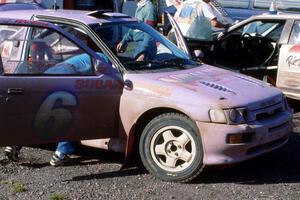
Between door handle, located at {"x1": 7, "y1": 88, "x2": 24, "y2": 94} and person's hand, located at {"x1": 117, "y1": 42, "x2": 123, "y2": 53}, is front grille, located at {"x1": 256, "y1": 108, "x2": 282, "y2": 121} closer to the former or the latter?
person's hand, located at {"x1": 117, "y1": 42, "x2": 123, "y2": 53}

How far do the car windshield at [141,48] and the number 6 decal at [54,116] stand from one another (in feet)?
2.40

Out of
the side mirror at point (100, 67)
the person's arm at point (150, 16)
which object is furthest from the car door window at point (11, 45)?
the person's arm at point (150, 16)

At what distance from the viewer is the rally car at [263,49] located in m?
8.34

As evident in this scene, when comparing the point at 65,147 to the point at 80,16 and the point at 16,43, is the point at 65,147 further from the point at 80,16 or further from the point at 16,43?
the point at 80,16

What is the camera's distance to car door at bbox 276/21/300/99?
8.27 m

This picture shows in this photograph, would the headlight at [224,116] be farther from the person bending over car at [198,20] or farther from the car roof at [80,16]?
the person bending over car at [198,20]

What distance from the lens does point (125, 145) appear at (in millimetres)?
5734

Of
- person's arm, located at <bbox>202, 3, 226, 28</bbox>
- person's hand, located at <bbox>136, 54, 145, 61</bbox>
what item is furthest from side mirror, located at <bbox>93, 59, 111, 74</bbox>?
person's arm, located at <bbox>202, 3, 226, 28</bbox>

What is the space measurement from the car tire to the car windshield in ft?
2.24

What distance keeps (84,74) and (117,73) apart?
1.04 feet

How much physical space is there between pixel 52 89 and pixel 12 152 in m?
0.98

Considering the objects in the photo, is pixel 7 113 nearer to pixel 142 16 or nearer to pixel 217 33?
pixel 217 33

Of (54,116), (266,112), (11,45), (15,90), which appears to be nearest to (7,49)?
(11,45)

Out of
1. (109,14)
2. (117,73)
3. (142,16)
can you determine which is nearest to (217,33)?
(142,16)
